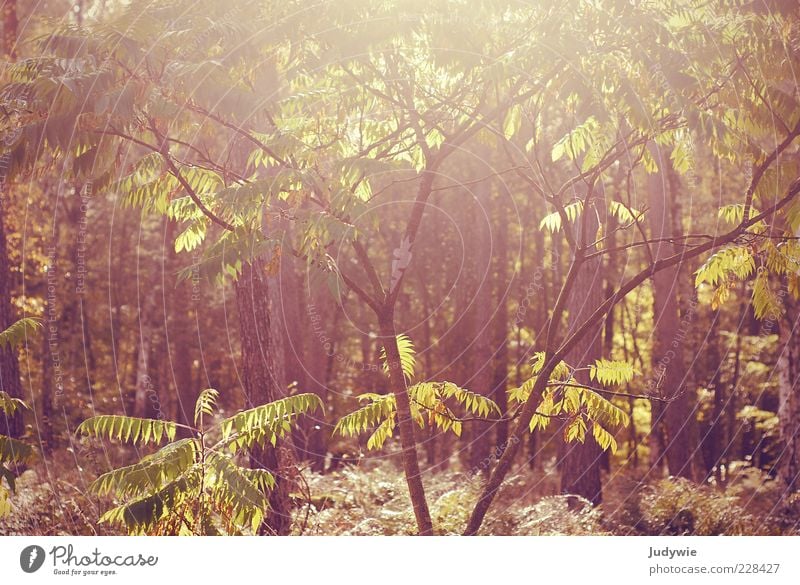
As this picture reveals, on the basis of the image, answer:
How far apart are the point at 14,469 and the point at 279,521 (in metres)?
2.35

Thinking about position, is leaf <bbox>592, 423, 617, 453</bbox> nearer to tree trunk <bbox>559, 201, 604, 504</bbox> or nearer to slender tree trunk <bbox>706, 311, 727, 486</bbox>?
Answer: tree trunk <bbox>559, 201, 604, 504</bbox>

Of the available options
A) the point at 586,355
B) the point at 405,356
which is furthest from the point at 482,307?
the point at 405,356

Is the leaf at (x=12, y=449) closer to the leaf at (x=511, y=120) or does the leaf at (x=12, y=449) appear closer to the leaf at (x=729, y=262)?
the leaf at (x=511, y=120)

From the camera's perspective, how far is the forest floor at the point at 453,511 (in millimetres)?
6484

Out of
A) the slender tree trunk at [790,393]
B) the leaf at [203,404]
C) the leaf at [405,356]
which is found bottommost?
the slender tree trunk at [790,393]

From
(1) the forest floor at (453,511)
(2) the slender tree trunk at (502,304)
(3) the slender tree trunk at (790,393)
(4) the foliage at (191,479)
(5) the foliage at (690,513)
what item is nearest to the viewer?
(4) the foliage at (191,479)

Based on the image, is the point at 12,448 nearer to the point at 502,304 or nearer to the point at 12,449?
the point at 12,449

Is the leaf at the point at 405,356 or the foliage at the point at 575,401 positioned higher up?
the leaf at the point at 405,356

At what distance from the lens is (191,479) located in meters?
5.78

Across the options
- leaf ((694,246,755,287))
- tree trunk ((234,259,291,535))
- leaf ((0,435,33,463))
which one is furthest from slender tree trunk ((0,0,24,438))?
leaf ((694,246,755,287))
